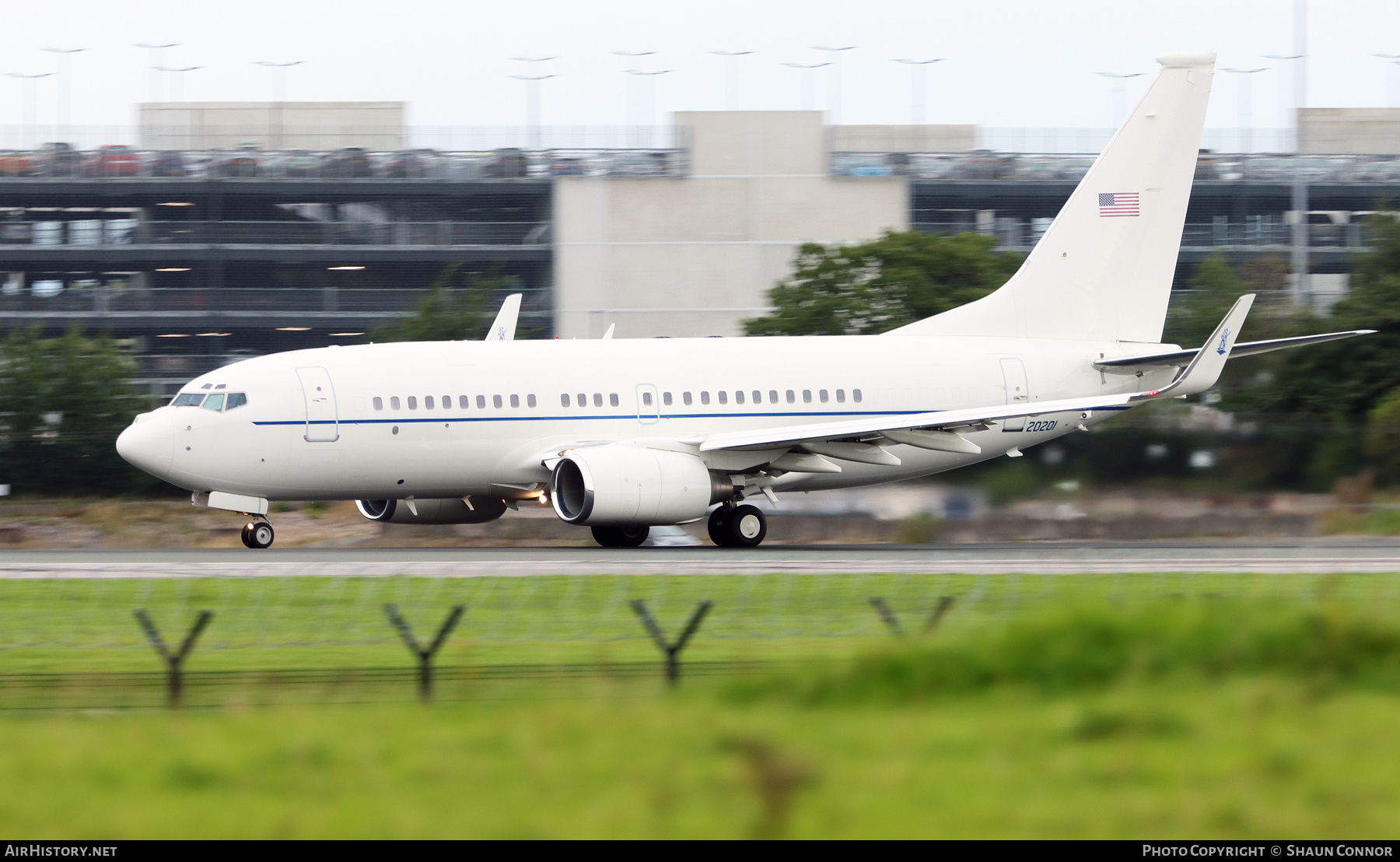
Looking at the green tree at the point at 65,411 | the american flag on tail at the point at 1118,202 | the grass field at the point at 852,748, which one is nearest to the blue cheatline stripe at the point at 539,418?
the american flag on tail at the point at 1118,202

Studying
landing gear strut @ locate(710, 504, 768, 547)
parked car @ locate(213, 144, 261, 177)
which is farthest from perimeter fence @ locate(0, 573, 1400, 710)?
parked car @ locate(213, 144, 261, 177)

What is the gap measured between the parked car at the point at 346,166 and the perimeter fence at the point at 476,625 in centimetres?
6581

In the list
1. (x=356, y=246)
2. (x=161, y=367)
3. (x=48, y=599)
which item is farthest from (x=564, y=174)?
(x=48, y=599)

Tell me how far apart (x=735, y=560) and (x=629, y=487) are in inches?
110

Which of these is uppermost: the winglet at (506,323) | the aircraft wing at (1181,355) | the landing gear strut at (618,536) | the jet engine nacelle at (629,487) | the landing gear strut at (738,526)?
the winglet at (506,323)

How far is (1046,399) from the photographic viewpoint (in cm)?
3506

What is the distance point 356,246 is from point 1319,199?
5278 cm

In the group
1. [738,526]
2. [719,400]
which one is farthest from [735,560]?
[719,400]

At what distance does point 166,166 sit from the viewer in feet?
286

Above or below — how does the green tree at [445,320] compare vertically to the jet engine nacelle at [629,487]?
above

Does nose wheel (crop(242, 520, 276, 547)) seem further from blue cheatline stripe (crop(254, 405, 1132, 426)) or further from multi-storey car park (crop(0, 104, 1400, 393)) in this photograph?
multi-storey car park (crop(0, 104, 1400, 393))

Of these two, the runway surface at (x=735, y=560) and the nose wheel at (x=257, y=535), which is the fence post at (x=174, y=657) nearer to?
the runway surface at (x=735, y=560)

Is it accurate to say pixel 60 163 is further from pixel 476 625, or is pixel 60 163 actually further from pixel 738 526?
pixel 476 625

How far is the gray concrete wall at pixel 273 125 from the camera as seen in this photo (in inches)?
3762
